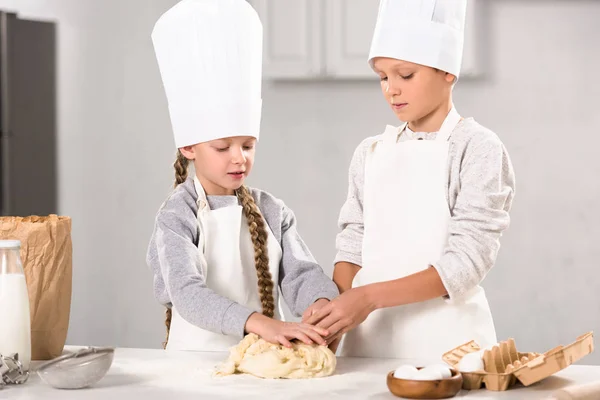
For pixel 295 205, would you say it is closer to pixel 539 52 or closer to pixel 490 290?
pixel 490 290

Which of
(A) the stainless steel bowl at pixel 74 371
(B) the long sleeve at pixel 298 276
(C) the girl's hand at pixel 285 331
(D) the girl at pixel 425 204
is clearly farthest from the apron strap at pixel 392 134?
(A) the stainless steel bowl at pixel 74 371

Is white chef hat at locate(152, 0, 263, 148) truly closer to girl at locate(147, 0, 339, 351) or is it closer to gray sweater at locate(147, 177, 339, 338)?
girl at locate(147, 0, 339, 351)

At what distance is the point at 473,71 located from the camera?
10.7 feet

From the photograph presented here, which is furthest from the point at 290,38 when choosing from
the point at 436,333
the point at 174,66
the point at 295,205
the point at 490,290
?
the point at 436,333

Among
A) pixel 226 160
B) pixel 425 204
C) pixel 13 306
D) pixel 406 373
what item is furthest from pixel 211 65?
pixel 406 373

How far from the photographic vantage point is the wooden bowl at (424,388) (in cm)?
98

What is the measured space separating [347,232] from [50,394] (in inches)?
28.1

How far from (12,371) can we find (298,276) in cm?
58

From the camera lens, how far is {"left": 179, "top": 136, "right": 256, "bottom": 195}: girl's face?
1.49m

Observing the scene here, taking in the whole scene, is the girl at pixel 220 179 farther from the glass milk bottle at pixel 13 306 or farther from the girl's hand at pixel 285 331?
the glass milk bottle at pixel 13 306

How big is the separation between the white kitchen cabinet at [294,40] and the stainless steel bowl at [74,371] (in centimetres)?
237

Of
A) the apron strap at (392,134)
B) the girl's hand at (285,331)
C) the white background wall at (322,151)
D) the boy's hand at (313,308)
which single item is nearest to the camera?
the girl's hand at (285,331)

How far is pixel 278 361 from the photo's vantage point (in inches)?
45.6

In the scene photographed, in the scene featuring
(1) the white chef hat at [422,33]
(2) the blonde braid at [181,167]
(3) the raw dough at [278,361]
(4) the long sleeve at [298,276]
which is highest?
(1) the white chef hat at [422,33]
